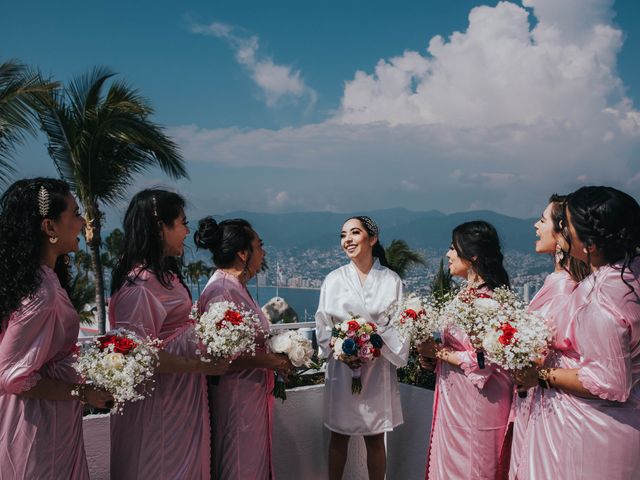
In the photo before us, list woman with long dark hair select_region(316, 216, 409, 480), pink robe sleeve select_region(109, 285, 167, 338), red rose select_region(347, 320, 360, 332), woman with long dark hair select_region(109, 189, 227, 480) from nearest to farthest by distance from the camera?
pink robe sleeve select_region(109, 285, 167, 338) → woman with long dark hair select_region(109, 189, 227, 480) → red rose select_region(347, 320, 360, 332) → woman with long dark hair select_region(316, 216, 409, 480)

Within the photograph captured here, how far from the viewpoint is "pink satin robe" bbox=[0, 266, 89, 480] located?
2400 millimetres

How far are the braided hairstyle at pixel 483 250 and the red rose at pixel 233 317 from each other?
1.54 meters

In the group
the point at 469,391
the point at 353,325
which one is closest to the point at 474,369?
the point at 469,391

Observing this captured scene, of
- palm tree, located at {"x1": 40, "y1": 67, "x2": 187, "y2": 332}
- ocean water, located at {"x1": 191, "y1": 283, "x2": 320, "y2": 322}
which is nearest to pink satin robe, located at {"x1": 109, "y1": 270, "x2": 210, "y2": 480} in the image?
ocean water, located at {"x1": 191, "y1": 283, "x2": 320, "y2": 322}

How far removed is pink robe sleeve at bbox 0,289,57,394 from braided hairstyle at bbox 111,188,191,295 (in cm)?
64

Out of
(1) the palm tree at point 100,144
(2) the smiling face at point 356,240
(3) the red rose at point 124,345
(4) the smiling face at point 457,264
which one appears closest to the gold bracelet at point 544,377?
(4) the smiling face at point 457,264

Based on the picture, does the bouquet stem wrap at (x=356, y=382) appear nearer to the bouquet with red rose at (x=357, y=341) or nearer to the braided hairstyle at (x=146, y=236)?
the bouquet with red rose at (x=357, y=341)

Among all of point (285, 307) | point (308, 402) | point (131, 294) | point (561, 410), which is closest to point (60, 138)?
point (308, 402)

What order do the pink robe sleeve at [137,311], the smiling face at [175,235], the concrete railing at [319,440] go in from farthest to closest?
the concrete railing at [319,440], the smiling face at [175,235], the pink robe sleeve at [137,311]

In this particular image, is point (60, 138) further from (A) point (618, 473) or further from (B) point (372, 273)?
(A) point (618, 473)

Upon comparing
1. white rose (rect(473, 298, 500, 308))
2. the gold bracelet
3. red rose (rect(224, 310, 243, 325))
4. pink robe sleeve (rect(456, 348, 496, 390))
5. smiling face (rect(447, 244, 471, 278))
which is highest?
smiling face (rect(447, 244, 471, 278))

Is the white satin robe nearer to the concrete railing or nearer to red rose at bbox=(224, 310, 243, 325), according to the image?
the concrete railing

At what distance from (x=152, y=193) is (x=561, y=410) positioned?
89.2 inches

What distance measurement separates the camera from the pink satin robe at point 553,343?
276 centimetres
